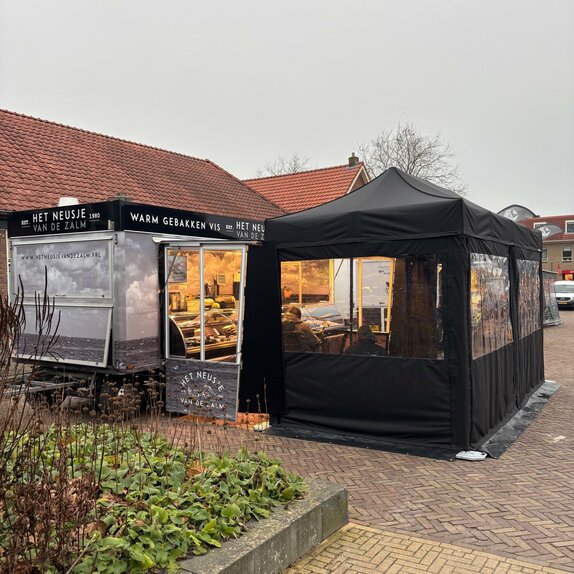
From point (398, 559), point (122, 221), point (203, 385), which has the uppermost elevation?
point (122, 221)

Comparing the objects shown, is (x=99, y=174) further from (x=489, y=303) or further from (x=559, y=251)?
(x=559, y=251)

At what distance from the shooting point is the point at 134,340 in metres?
7.32

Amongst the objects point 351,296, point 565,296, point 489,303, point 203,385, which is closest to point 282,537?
point 351,296

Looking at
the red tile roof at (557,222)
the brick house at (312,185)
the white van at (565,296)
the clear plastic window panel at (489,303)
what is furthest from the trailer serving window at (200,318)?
the red tile roof at (557,222)

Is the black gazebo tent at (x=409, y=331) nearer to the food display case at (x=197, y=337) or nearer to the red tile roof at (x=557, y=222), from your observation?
the food display case at (x=197, y=337)

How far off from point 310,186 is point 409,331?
16.8 m

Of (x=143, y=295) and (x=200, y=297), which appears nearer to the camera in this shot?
(x=143, y=295)

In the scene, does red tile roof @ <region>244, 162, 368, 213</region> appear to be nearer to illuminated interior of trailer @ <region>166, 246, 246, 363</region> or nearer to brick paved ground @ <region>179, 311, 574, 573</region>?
illuminated interior of trailer @ <region>166, 246, 246, 363</region>

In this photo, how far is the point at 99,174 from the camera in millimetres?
14750

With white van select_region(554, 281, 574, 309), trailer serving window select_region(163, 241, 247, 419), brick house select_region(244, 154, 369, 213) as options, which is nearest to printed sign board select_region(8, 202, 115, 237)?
trailer serving window select_region(163, 241, 247, 419)

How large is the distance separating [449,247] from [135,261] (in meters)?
3.99

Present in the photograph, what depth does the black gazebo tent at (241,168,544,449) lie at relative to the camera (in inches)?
230

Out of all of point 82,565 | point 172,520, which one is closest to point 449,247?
point 172,520

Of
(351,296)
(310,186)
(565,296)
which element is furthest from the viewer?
(565,296)
